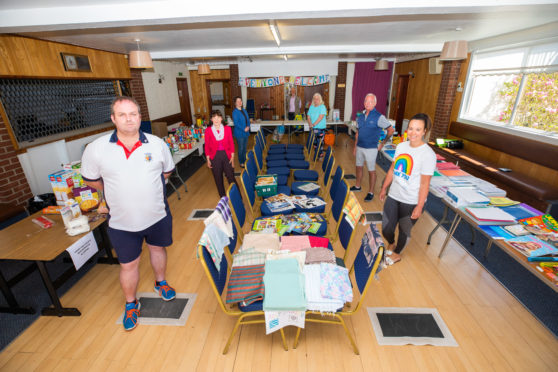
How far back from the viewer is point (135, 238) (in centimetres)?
220

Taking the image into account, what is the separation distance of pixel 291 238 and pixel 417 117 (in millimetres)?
1695

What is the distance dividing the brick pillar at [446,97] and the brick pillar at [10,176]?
29.0 feet

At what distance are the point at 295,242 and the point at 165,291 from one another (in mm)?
1414

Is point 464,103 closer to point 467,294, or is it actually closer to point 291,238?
point 467,294

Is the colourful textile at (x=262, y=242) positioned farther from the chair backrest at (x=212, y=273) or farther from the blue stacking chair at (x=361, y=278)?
the blue stacking chair at (x=361, y=278)


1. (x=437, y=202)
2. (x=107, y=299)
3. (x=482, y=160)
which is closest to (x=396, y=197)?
(x=437, y=202)

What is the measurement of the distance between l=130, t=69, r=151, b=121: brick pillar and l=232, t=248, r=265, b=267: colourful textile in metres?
6.24

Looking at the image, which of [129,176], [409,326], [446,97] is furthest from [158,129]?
[446,97]

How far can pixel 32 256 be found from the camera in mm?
2096

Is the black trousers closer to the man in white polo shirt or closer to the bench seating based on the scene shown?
the man in white polo shirt

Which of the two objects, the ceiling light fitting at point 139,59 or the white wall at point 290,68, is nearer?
the ceiling light fitting at point 139,59

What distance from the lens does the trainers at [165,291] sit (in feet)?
8.57

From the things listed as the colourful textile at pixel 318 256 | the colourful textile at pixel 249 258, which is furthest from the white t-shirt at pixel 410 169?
the colourful textile at pixel 249 258

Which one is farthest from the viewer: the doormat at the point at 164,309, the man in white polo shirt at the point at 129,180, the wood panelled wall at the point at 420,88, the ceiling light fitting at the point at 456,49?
the wood panelled wall at the point at 420,88
